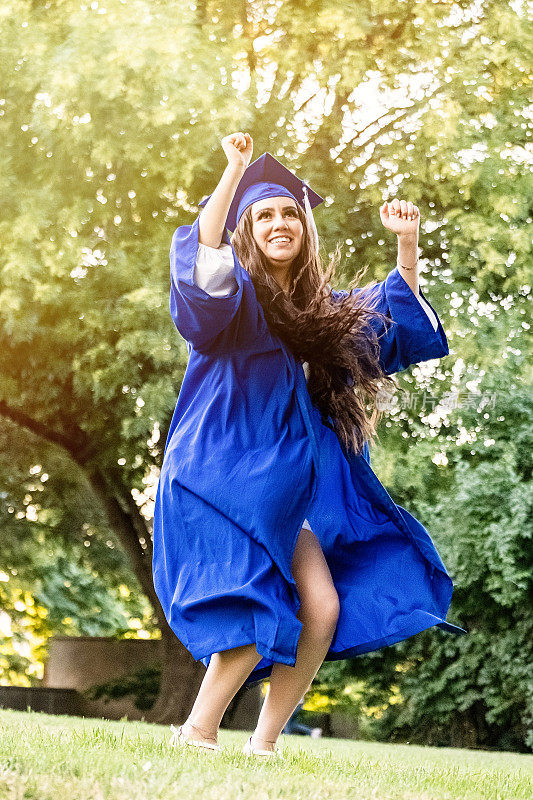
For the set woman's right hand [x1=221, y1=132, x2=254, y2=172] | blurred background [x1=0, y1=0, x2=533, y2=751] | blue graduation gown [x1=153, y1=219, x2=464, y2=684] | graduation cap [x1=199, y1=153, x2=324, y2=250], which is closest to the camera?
blue graduation gown [x1=153, y1=219, x2=464, y2=684]

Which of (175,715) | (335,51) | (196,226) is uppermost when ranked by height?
(335,51)

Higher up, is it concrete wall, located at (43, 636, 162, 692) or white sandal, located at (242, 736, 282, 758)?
white sandal, located at (242, 736, 282, 758)

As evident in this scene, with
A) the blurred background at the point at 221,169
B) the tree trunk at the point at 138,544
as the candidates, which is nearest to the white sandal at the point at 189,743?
the blurred background at the point at 221,169

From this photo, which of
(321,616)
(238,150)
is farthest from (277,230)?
(321,616)

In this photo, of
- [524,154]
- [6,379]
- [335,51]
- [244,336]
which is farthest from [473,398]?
[244,336]

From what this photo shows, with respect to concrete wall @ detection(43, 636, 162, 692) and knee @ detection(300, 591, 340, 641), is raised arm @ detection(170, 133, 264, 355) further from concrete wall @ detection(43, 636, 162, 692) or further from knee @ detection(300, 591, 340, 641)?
concrete wall @ detection(43, 636, 162, 692)

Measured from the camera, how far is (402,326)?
12.7 feet

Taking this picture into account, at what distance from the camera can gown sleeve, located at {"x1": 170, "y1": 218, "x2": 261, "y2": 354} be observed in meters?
3.25

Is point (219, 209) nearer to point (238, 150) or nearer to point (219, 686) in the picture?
point (238, 150)

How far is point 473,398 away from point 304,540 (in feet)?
24.4

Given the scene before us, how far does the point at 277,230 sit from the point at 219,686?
62.8 inches

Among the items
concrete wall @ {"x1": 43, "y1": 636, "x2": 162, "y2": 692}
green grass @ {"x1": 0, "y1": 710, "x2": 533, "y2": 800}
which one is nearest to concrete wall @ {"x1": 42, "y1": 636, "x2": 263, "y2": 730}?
concrete wall @ {"x1": 43, "y1": 636, "x2": 162, "y2": 692}

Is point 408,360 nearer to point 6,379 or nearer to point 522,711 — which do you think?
point 6,379

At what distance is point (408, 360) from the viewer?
3984 millimetres
